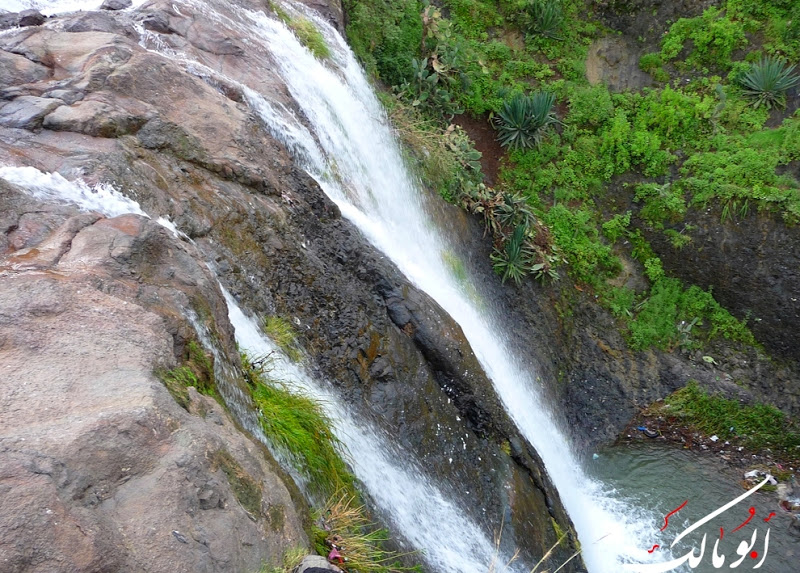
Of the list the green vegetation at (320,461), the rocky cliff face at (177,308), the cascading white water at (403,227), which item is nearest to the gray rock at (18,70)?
the rocky cliff face at (177,308)

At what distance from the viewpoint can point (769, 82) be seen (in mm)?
9219

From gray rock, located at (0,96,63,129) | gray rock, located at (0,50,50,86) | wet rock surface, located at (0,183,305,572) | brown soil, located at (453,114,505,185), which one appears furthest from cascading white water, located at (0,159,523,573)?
brown soil, located at (453,114,505,185)

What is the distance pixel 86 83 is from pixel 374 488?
3705 mm

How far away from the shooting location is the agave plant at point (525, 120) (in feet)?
30.9

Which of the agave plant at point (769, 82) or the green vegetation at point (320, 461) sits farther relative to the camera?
the agave plant at point (769, 82)

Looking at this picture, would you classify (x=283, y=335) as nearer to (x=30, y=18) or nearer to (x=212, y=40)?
(x=212, y=40)

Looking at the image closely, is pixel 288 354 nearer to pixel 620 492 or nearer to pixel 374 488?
pixel 374 488

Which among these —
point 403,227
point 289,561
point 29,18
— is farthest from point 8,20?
point 289,561

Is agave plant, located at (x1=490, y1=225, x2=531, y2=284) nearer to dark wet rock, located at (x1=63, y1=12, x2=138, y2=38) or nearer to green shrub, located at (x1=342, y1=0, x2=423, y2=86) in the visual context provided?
green shrub, located at (x1=342, y1=0, x2=423, y2=86)

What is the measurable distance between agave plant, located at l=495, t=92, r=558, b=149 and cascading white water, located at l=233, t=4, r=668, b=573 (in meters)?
2.59

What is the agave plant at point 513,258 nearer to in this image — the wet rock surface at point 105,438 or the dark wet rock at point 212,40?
the dark wet rock at point 212,40

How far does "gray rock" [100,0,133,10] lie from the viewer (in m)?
5.96

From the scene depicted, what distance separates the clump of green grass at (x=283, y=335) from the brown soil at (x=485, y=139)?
608cm

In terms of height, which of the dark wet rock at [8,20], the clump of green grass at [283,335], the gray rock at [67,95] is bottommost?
the clump of green grass at [283,335]
